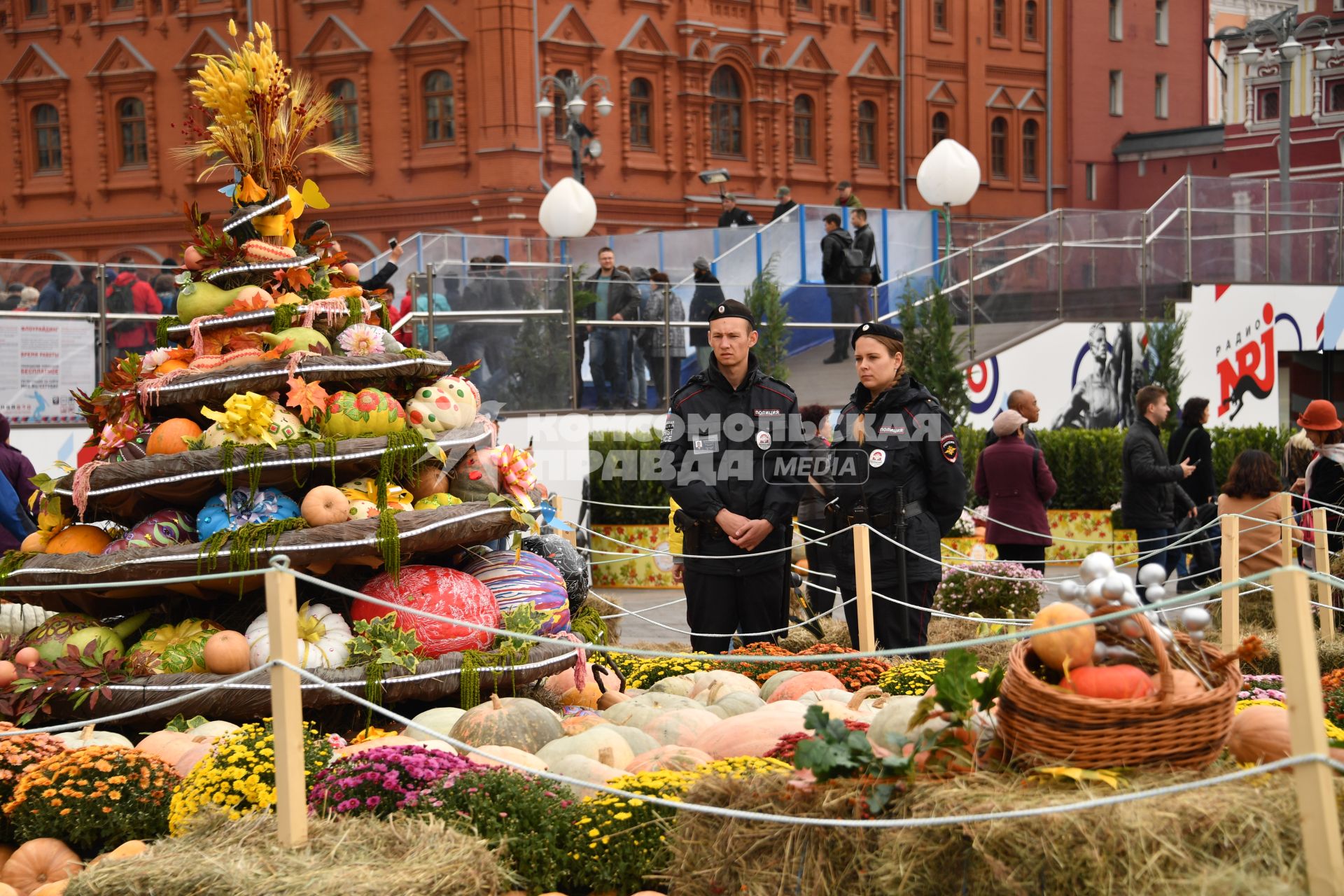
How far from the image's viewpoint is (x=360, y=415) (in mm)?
6812

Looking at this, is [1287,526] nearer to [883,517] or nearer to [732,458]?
[883,517]

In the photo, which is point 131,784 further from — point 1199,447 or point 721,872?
point 1199,447

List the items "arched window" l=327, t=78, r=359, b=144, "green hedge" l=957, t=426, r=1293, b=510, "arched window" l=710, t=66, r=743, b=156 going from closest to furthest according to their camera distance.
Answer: "green hedge" l=957, t=426, r=1293, b=510, "arched window" l=327, t=78, r=359, b=144, "arched window" l=710, t=66, r=743, b=156

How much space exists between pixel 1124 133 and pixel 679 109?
15.7 m

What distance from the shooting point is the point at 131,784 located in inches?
208

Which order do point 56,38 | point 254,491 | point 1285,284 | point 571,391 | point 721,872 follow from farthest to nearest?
1. point 56,38
2. point 1285,284
3. point 571,391
4. point 254,491
5. point 721,872

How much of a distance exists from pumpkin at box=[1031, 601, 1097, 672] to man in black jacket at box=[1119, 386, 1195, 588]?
325 inches

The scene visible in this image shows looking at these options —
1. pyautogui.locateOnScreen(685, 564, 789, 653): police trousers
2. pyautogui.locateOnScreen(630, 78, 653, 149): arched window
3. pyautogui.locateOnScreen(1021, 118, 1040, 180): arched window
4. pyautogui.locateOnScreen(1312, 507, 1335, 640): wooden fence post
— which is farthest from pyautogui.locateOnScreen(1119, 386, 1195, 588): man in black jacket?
pyautogui.locateOnScreen(1021, 118, 1040, 180): arched window

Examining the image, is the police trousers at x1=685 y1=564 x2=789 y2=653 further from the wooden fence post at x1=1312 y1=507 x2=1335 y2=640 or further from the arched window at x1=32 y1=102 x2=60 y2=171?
the arched window at x1=32 y1=102 x2=60 y2=171

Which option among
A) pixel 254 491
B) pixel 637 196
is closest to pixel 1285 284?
pixel 637 196

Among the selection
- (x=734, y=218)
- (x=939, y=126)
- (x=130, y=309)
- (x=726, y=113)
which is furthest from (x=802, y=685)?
(x=939, y=126)

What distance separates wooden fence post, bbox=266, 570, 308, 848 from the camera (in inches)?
176

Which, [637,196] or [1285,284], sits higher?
[637,196]

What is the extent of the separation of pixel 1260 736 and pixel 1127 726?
1.89 ft
